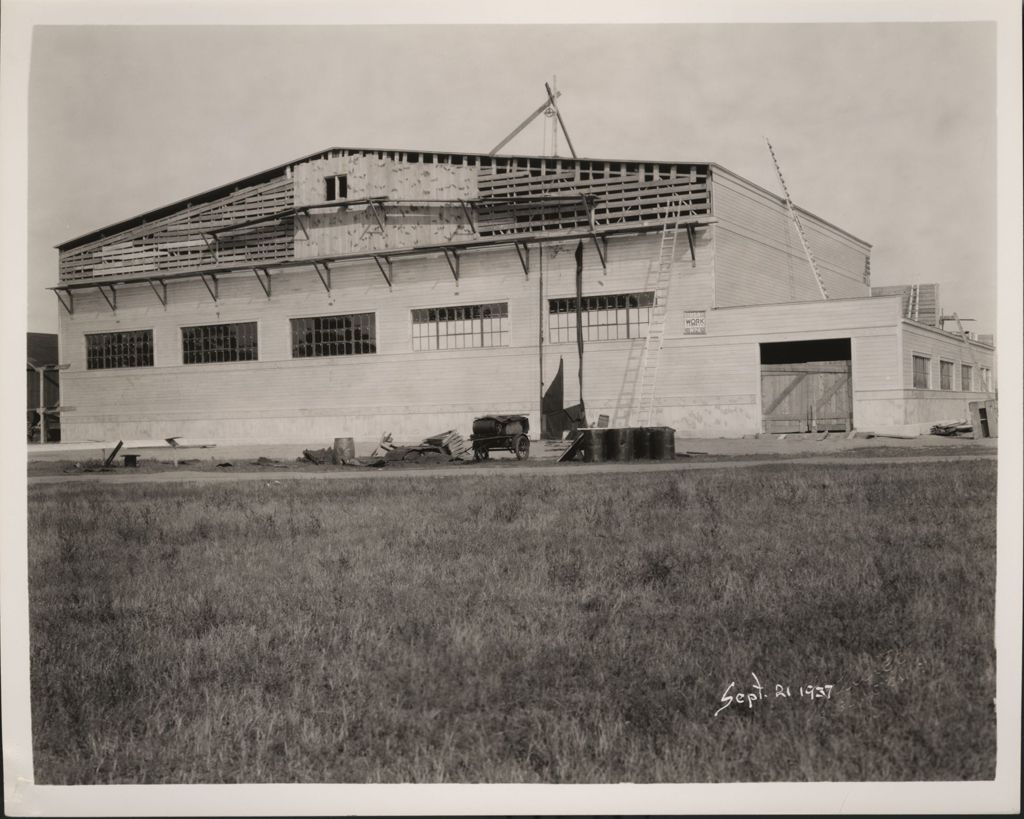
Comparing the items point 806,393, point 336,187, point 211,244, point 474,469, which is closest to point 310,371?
point 474,469

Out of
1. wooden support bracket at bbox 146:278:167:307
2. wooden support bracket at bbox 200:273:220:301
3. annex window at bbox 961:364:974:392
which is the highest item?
wooden support bracket at bbox 200:273:220:301

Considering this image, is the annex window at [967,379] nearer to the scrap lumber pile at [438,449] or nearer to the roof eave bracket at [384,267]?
the scrap lumber pile at [438,449]

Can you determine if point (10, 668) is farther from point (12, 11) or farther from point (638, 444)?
point (638, 444)

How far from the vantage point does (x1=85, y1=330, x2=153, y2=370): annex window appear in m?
5.46

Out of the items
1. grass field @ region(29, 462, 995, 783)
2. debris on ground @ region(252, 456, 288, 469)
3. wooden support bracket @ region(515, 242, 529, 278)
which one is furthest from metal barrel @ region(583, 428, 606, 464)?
debris on ground @ region(252, 456, 288, 469)

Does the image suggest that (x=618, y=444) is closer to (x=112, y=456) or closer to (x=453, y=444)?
(x=453, y=444)

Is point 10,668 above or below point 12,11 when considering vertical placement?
below

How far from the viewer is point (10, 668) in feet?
13.3

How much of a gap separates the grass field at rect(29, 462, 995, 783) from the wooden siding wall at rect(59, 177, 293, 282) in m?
1.49

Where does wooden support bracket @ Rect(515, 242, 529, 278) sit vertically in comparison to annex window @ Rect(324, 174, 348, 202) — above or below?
below

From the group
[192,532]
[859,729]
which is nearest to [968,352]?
[859,729]

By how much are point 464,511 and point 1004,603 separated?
12.4ft

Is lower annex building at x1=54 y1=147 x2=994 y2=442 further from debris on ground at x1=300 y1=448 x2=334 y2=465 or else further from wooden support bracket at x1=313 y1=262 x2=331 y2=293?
debris on ground at x1=300 y1=448 x2=334 y2=465

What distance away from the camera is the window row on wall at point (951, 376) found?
432cm
